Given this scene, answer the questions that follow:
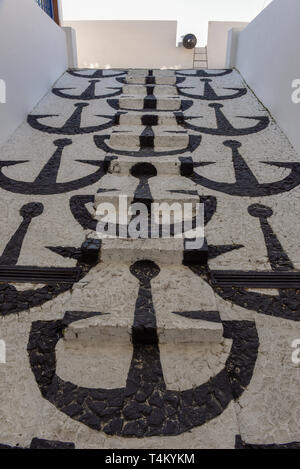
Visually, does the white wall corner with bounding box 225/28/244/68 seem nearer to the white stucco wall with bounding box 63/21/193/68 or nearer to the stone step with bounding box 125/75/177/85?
the stone step with bounding box 125/75/177/85

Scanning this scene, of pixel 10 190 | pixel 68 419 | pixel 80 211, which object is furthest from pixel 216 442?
pixel 10 190

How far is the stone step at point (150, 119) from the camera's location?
193 centimetres

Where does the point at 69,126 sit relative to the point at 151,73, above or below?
below

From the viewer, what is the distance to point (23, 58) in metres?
2.04

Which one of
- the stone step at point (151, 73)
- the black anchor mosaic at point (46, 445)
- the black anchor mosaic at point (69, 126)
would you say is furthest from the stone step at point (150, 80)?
the black anchor mosaic at point (46, 445)

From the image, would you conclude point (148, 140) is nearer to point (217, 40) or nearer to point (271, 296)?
point (271, 296)

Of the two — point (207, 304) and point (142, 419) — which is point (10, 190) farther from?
point (142, 419)

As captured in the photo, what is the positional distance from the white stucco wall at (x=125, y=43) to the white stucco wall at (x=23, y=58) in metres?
2.83

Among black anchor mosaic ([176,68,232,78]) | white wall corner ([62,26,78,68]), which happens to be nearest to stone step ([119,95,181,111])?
black anchor mosaic ([176,68,232,78])

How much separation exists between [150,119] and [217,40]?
4713mm

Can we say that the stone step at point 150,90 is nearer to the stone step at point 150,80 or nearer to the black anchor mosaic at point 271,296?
the stone step at point 150,80

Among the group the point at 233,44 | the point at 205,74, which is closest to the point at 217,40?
the point at 233,44

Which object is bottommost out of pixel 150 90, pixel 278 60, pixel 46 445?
pixel 46 445
